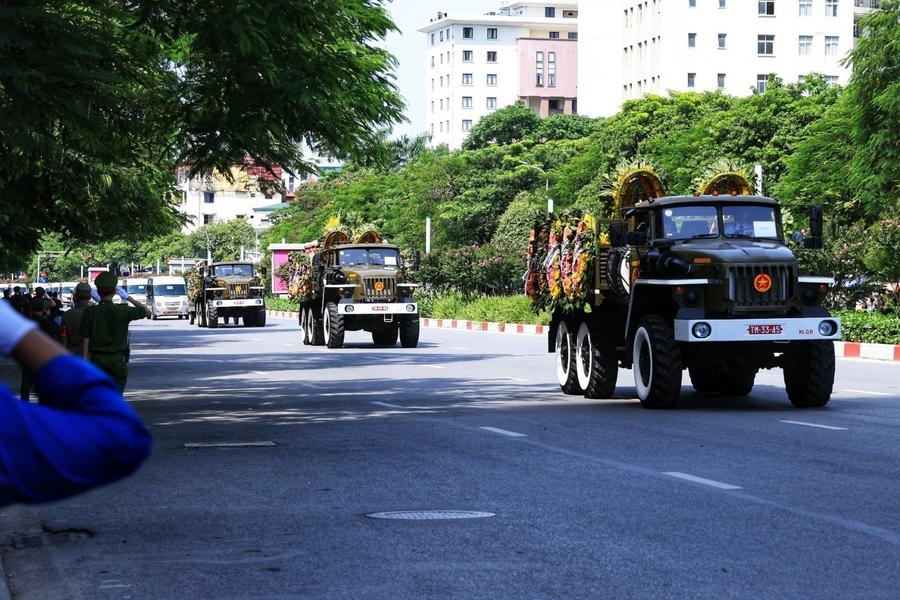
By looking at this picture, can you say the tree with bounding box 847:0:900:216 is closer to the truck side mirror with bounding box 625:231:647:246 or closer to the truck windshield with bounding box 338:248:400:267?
the truck windshield with bounding box 338:248:400:267

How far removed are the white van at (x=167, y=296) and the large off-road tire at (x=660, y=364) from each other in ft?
229

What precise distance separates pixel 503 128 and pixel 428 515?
361 feet

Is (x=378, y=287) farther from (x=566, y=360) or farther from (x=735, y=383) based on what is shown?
(x=735, y=383)

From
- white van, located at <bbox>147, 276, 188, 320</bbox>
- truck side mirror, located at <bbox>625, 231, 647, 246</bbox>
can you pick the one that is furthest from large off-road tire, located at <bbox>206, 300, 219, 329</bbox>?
truck side mirror, located at <bbox>625, 231, 647, 246</bbox>

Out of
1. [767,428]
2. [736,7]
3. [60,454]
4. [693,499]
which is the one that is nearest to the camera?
[60,454]

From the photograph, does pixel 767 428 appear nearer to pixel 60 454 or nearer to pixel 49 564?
pixel 49 564

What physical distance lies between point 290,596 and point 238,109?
10.2 m

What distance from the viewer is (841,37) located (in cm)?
12306

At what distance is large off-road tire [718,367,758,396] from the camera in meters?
21.4

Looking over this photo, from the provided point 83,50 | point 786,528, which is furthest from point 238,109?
point 786,528

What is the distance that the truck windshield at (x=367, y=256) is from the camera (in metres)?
41.4

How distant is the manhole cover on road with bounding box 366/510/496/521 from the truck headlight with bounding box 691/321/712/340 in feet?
27.7

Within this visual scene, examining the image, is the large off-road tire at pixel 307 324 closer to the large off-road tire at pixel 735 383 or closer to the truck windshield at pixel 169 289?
the large off-road tire at pixel 735 383

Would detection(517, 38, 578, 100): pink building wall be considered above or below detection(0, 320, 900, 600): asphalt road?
above
